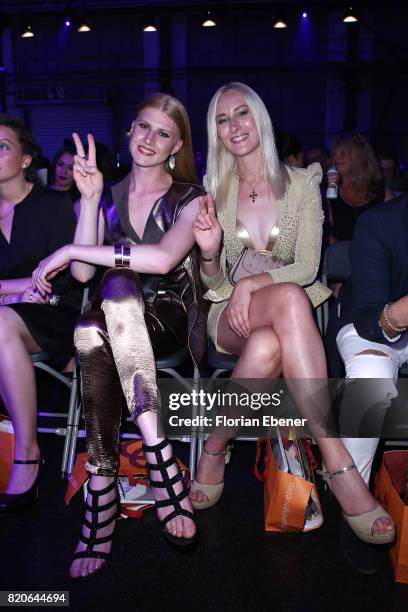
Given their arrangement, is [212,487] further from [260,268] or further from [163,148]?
[163,148]

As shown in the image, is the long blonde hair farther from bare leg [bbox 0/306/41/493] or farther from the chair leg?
bare leg [bbox 0/306/41/493]

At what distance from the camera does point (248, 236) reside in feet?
8.55

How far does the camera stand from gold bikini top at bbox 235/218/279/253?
2.57 metres

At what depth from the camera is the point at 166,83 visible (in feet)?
42.5

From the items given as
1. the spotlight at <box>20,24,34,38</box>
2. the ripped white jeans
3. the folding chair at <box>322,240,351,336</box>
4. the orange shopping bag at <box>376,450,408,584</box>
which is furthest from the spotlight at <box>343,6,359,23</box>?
the orange shopping bag at <box>376,450,408,584</box>

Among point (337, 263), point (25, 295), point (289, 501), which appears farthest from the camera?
point (337, 263)

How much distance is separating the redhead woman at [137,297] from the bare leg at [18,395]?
0.24m

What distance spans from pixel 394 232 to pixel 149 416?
1.11m

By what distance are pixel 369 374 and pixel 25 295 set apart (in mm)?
1502

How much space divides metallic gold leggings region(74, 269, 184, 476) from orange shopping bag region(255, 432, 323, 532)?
1.79ft

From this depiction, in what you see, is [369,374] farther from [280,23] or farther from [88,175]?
[280,23]

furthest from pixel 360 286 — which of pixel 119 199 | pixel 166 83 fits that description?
pixel 166 83

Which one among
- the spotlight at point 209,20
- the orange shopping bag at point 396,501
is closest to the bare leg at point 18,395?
the orange shopping bag at point 396,501

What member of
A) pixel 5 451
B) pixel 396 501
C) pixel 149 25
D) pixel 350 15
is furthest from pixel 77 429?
pixel 149 25
